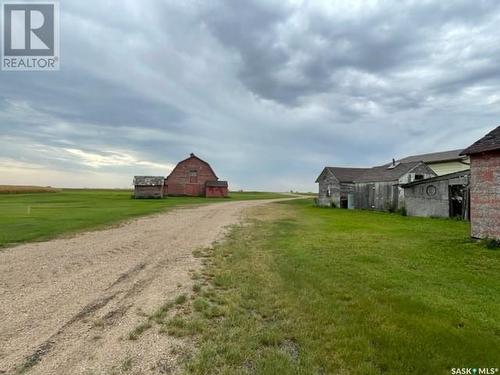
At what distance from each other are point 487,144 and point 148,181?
5169 cm

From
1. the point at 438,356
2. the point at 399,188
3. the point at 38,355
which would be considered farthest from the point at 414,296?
the point at 399,188

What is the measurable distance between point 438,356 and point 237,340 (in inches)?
108

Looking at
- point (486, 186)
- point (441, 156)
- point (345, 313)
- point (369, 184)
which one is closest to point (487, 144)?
point (486, 186)

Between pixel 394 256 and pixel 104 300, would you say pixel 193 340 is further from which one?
pixel 394 256

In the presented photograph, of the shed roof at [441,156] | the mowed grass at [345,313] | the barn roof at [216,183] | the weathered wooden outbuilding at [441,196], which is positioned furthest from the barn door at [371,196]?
the barn roof at [216,183]

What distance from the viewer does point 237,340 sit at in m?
4.72

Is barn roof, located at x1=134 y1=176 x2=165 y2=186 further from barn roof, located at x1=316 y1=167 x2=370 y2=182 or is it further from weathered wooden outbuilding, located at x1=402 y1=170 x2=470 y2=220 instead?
weathered wooden outbuilding, located at x1=402 y1=170 x2=470 y2=220

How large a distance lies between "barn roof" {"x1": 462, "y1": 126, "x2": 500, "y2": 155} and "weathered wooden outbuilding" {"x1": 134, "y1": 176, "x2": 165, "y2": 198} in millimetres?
49745

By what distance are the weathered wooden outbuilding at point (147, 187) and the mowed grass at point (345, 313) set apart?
4802 cm

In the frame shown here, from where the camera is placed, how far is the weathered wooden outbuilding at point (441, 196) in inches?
986

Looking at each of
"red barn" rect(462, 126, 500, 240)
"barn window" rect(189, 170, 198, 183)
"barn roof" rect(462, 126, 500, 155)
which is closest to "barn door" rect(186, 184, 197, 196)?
"barn window" rect(189, 170, 198, 183)

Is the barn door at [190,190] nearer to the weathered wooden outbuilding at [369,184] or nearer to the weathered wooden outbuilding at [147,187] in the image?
the weathered wooden outbuilding at [147,187]

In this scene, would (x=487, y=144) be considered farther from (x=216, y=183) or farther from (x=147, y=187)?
(x=216, y=183)

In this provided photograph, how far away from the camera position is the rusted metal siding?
1325 centimetres
